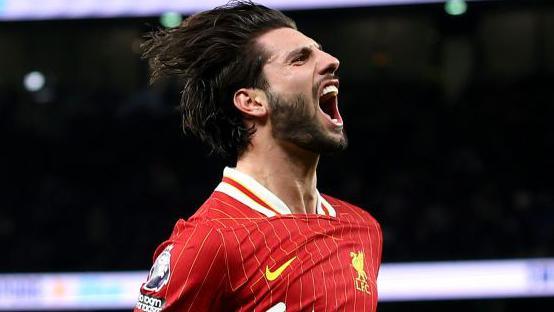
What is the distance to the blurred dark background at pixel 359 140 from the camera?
6750mm

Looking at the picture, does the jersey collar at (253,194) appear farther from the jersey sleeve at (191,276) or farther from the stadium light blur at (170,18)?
the stadium light blur at (170,18)

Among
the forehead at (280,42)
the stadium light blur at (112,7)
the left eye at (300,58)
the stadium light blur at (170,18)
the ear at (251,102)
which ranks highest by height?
the stadium light blur at (112,7)

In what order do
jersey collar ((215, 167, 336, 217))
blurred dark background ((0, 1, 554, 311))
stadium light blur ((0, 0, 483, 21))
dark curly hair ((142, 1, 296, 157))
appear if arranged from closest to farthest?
jersey collar ((215, 167, 336, 217)), dark curly hair ((142, 1, 296, 157)), stadium light blur ((0, 0, 483, 21)), blurred dark background ((0, 1, 554, 311))

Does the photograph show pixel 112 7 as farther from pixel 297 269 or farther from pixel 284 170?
pixel 297 269

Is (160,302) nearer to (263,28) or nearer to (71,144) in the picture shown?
(263,28)

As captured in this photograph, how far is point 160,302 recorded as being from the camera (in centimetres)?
227

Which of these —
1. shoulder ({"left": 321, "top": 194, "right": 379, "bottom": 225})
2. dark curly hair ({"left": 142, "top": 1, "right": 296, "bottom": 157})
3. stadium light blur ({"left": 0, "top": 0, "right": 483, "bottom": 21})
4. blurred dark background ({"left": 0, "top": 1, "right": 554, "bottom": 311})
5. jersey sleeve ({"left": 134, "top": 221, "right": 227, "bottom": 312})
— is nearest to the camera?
jersey sleeve ({"left": 134, "top": 221, "right": 227, "bottom": 312})

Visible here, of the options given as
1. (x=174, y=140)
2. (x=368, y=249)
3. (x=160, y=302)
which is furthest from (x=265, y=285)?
(x=174, y=140)

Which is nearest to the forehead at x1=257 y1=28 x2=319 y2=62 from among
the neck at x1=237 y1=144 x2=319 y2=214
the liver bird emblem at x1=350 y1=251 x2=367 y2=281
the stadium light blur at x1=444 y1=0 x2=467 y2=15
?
the neck at x1=237 y1=144 x2=319 y2=214

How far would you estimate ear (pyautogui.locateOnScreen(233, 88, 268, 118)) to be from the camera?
255cm

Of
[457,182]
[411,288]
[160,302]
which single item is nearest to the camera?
[160,302]

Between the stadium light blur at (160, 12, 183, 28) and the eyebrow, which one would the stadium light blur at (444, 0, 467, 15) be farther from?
the eyebrow

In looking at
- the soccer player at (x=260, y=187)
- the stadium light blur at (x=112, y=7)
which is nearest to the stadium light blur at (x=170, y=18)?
the stadium light blur at (x=112, y=7)

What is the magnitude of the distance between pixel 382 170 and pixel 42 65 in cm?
246
